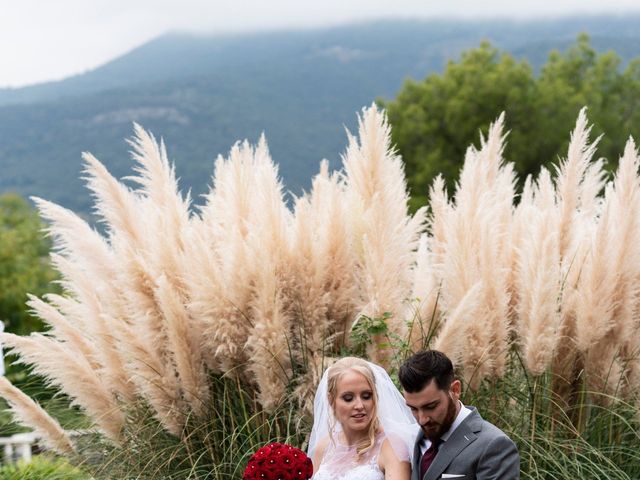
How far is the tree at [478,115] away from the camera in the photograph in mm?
23672

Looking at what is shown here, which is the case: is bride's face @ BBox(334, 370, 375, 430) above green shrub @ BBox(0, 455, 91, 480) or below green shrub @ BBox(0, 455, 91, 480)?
above

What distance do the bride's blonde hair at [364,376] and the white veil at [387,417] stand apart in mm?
30

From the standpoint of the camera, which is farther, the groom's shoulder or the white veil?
the white veil

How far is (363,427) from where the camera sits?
3.49m

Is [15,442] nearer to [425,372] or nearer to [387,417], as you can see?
[387,417]

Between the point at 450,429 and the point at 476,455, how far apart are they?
13 cm

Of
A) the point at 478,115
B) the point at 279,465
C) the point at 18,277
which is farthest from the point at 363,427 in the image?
the point at 18,277

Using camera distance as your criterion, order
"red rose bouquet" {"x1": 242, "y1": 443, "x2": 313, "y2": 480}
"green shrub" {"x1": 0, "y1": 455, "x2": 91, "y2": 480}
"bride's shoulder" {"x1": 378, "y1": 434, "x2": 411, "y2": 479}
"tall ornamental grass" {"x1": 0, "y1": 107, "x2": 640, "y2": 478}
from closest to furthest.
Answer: "red rose bouquet" {"x1": 242, "y1": 443, "x2": 313, "y2": 480}
"bride's shoulder" {"x1": 378, "y1": 434, "x2": 411, "y2": 479}
"tall ornamental grass" {"x1": 0, "y1": 107, "x2": 640, "y2": 478}
"green shrub" {"x1": 0, "y1": 455, "x2": 91, "y2": 480}

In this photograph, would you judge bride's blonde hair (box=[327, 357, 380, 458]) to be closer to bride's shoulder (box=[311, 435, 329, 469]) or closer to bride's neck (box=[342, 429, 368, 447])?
bride's neck (box=[342, 429, 368, 447])

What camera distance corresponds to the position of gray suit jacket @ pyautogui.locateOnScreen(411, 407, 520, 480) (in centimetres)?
282

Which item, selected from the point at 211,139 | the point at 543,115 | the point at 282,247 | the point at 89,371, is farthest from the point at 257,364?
the point at 211,139

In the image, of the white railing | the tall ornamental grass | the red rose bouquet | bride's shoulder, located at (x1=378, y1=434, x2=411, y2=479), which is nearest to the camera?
the red rose bouquet

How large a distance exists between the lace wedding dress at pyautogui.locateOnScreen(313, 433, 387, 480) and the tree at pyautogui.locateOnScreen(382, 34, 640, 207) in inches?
726

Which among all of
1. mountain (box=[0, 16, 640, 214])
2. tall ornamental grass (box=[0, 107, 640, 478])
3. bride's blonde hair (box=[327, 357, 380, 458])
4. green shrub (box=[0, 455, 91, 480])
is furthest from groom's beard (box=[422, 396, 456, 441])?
mountain (box=[0, 16, 640, 214])
